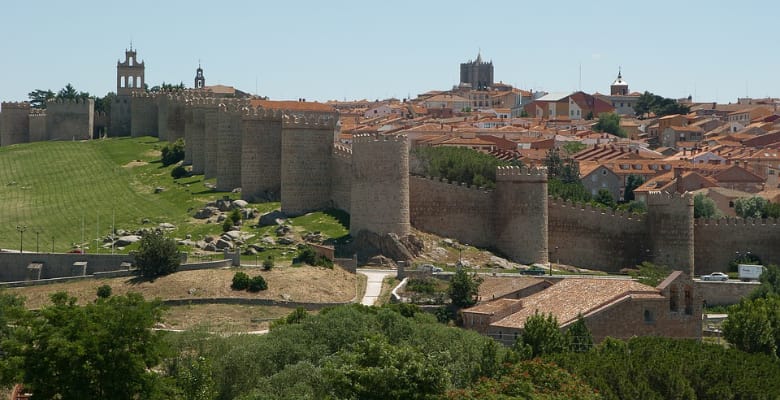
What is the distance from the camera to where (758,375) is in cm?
3988

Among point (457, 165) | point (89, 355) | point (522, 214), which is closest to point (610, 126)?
point (457, 165)

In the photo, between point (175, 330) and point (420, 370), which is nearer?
point (420, 370)

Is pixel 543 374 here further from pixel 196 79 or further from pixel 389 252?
pixel 196 79

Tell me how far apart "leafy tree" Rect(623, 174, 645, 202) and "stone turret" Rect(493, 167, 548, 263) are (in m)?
22.1

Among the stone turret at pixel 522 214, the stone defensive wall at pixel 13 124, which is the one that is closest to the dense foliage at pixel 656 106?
the stone defensive wall at pixel 13 124

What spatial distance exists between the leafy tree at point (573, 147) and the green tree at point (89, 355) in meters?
57.6

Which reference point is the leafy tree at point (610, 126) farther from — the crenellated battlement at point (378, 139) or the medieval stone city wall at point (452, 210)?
the crenellated battlement at point (378, 139)

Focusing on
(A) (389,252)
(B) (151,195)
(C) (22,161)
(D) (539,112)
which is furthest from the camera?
(D) (539,112)

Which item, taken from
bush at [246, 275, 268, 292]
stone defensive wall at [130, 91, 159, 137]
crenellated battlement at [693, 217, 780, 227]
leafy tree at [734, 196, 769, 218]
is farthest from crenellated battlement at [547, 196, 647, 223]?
stone defensive wall at [130, 91, 159, 137]

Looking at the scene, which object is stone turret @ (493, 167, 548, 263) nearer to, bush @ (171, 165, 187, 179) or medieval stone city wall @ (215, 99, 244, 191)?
medieval stone city wall @ (215, 99, 244, 191)

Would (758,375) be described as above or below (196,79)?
below

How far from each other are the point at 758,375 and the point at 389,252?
21.4 m

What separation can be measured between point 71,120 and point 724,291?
158ft

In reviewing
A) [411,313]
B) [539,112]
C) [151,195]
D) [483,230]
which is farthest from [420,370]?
[539,112]
